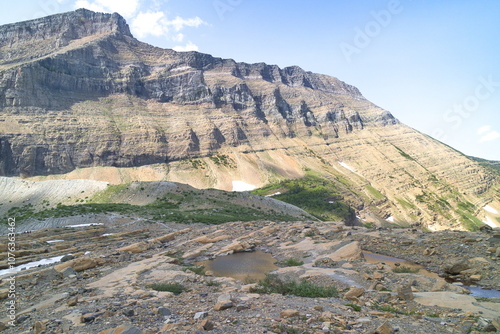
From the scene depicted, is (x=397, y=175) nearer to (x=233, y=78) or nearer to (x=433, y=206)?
(x=433, y=206)

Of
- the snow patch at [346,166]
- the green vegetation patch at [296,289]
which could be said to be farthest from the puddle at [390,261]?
the snow patch at [346,166]

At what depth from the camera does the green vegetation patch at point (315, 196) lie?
285ft

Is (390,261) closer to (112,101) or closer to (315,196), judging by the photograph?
(315,196)

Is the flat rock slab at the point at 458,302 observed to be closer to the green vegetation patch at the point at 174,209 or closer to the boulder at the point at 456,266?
the boulder at the point at 456,266

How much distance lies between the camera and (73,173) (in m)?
106

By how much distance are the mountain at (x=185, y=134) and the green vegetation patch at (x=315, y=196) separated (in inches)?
122

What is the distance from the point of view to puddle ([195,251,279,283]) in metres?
18.8

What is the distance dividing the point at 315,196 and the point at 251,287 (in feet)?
297

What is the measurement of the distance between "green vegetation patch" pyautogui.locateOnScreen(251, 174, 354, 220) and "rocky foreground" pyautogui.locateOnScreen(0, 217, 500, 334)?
5469 centimetres

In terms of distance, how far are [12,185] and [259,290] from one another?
228 ft

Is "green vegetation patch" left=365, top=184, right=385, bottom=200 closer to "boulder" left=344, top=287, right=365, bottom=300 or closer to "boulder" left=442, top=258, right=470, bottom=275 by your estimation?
"boulder" left=442, top=258, right=470, bottom=275

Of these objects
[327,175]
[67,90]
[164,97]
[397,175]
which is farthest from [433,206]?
[67,90]

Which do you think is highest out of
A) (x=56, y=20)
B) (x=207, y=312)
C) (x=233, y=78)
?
(x=56, y=20)

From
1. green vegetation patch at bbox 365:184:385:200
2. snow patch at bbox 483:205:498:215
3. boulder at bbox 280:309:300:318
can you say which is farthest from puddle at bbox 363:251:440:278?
snow patch at bbox 483:205:498:215
